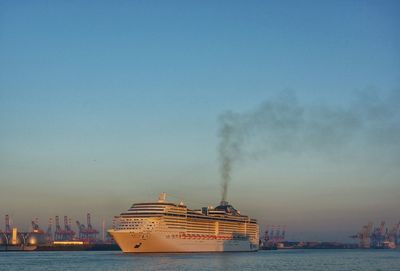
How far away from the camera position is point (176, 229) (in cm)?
11275

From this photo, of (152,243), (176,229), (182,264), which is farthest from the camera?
(176,229)

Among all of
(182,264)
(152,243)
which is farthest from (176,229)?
(182,264)

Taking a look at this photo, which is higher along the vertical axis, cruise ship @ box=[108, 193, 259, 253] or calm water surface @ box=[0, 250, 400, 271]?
cruise ship @ box=[108, 193, 259, 253]

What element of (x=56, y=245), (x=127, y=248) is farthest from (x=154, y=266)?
(x=56, y=245)

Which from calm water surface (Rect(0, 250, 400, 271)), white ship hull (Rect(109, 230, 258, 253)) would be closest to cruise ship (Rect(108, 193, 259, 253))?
white ship hull (Rect(109, 230, 258, 253))

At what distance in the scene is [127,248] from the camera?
350 feet

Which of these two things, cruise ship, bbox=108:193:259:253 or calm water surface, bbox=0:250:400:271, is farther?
cruise ship, bbox=108:193:259:253

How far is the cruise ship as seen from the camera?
4178 inches

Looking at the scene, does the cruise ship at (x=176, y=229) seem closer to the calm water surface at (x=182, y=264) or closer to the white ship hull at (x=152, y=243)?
the white ship hull at (x=152, y=243)

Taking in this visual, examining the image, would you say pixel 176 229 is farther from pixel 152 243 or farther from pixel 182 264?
pixel 182 264

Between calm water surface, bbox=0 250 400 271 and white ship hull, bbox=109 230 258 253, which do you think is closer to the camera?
calm water surface, bbox=0 250 400 271

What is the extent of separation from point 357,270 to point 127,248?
44.3 meters

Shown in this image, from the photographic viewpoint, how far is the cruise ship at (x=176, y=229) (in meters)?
106

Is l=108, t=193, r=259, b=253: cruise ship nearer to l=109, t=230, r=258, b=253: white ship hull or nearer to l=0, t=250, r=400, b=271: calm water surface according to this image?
l=109, t=230, r=258, b=253: white ship hull
